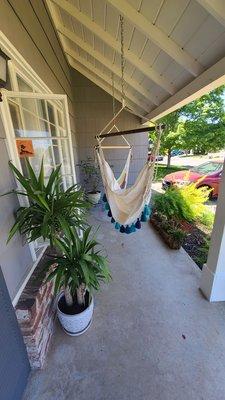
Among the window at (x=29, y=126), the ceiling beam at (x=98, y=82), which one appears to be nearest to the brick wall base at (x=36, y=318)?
the window at (x=29, y=126)

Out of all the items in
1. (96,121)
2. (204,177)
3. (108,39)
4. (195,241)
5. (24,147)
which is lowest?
(195,241)

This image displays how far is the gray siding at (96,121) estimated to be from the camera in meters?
4.38

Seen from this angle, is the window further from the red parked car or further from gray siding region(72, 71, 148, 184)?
the red parked car

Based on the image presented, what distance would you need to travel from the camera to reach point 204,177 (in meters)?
4.31

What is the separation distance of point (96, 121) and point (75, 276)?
4141 mm

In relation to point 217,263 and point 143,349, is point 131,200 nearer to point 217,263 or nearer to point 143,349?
point 217,263

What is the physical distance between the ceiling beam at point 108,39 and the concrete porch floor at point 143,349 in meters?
2.21

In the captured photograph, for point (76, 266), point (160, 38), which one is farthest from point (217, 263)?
point (160, 38)

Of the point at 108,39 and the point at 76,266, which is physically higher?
the point at 108,39

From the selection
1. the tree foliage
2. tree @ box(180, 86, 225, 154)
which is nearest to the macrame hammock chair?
the tree foliage

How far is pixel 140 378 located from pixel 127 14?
258cm

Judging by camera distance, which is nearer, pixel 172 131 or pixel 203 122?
Result: pixel 203 122

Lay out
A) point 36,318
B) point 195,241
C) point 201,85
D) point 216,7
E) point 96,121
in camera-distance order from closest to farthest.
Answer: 1. point 216,7
2. point 36,318
3. point 201,85
4. point 195,241
5. point 96,121

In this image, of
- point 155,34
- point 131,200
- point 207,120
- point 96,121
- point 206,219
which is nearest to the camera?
point 155,34
